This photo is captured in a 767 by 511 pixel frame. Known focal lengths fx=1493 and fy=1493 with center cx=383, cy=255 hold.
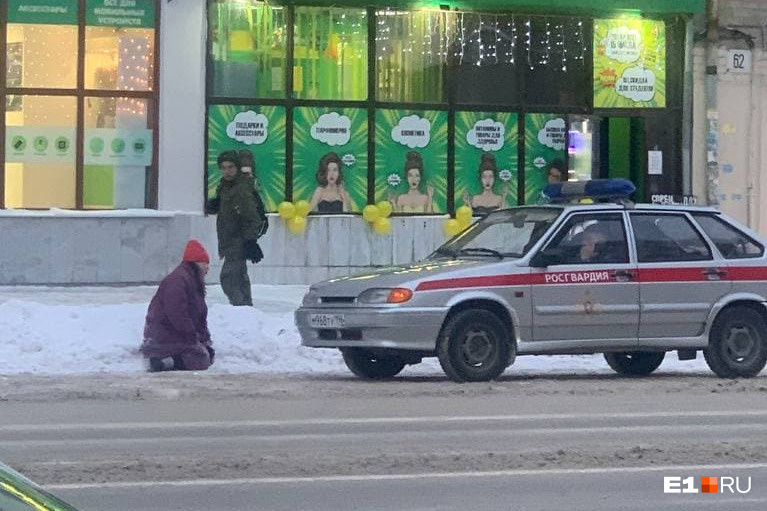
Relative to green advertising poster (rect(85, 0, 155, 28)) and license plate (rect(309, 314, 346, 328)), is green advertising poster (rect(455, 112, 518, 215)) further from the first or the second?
license plate (rect(309, 314, 346, 328))

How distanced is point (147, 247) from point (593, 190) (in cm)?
751

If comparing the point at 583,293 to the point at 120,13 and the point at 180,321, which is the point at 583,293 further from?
the point at 120,13

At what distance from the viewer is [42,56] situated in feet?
63.2

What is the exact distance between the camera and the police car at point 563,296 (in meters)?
12.4

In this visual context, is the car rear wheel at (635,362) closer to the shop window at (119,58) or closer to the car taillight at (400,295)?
the car taillight at (400,295)

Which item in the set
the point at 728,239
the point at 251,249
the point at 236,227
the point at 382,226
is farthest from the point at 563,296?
the point at 382,226

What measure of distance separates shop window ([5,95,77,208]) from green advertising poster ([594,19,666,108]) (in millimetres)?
7544

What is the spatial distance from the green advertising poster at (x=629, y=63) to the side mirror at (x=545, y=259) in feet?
30.2

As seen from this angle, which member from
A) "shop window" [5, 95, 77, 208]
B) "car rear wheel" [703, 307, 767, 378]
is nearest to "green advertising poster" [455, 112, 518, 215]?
"shop window" [5, 95, 77, 208]

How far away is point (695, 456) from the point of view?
8.79m

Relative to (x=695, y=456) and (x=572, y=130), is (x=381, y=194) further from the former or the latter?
(x=695, y=456)

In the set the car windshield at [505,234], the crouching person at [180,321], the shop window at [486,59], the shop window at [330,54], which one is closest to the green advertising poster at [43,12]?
the shop window at [330,54]

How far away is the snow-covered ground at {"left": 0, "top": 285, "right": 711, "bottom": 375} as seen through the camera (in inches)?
Result: 546

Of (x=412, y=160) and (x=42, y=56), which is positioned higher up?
(x=42, y=56)
